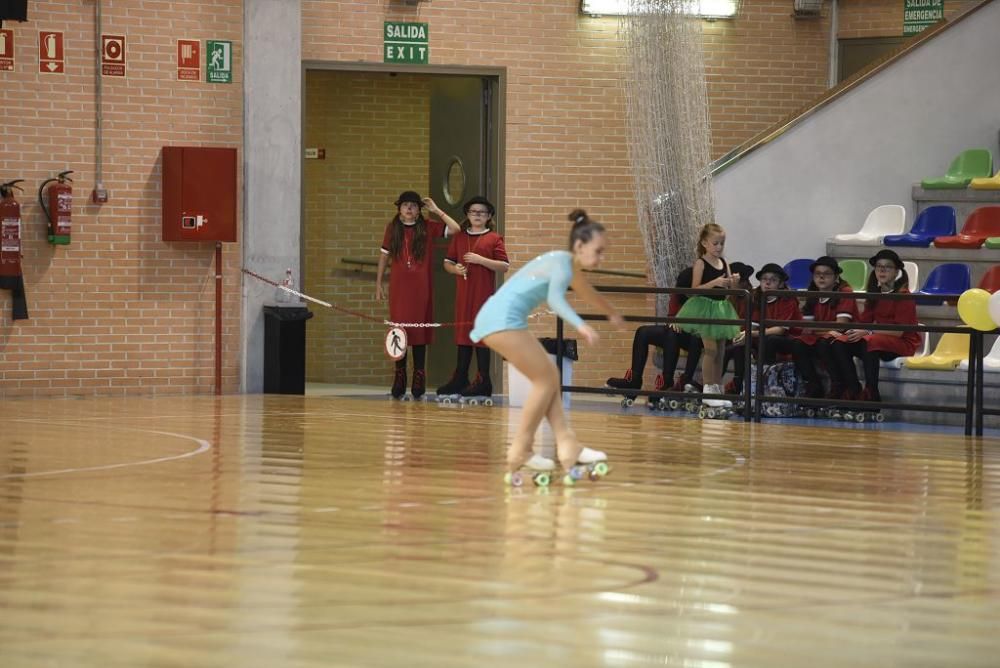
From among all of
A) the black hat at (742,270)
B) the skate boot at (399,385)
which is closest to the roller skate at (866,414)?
the black hat at (742,270)

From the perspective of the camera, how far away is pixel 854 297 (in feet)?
34.5

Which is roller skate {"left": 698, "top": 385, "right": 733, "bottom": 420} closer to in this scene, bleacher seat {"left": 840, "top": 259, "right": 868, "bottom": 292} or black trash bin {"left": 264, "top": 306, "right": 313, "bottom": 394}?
bleacher seat {"left": 840, "top": 259, "right": 868, "bottom": 292}

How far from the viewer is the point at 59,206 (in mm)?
12086

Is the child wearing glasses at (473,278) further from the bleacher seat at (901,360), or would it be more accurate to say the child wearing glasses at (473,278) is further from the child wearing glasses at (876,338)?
the bleacher seat at (901,360)

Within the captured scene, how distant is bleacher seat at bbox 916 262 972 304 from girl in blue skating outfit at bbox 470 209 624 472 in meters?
5.22

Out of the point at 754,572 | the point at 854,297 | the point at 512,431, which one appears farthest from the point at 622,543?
the point at 854,297

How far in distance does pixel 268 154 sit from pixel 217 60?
33.3 inches

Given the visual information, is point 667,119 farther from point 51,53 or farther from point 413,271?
point 51,53

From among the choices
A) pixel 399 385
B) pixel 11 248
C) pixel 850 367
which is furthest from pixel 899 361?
pixel 11 248

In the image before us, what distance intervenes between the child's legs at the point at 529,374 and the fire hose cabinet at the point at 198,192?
5.48 meters

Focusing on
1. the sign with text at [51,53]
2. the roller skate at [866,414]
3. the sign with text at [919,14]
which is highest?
the sign with text at [919,14]

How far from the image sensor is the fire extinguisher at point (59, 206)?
39.6 ft

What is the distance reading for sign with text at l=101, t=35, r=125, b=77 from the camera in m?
12.4

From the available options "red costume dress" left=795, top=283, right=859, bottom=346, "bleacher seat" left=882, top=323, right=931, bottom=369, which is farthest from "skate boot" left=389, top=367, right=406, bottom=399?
"bleacher seat" left=882, top=323, right=931, bottom=369
